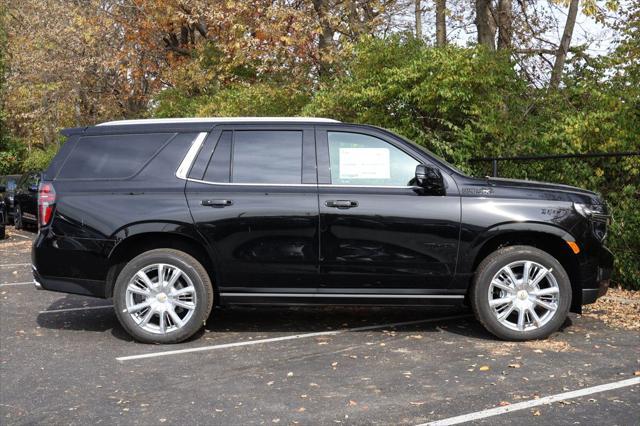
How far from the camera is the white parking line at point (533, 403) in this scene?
4512mm

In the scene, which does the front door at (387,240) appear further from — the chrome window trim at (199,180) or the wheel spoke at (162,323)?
the wheel spoke at (162,323)

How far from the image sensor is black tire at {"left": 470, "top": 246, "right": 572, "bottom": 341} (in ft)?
21.2

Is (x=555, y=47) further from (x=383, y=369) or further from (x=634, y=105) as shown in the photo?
(x=383, y=369)

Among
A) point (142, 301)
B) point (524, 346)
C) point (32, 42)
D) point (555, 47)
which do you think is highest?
point (32, 42)

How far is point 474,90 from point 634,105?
267 centimetres

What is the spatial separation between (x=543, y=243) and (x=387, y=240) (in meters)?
1.53

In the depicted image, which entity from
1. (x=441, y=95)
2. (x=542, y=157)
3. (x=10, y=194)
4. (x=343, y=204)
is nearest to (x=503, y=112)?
(x=441, y=95)

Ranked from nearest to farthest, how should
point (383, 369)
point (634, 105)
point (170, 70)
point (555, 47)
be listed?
point (383, 369) < point (634, 105) < point (555, 47) < point (170, 70)

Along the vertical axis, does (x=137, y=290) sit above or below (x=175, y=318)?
above

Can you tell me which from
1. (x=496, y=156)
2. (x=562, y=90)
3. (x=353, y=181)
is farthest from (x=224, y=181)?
(x=562, y=90)

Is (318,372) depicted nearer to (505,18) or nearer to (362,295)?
(362,295)

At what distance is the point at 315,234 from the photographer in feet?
21.4

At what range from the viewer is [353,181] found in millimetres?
6641

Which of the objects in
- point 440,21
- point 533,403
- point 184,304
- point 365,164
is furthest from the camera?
point 440,21
